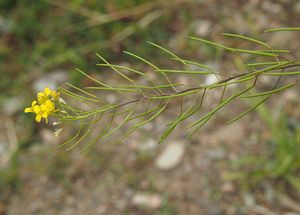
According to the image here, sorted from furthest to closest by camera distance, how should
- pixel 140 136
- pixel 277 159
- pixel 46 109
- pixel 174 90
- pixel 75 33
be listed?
pixel 75 33
pixel 140 136
pixel 277 159
pixel 174 90
pixel 46 109

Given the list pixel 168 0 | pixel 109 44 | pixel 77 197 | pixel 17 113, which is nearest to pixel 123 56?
pixel 109 44

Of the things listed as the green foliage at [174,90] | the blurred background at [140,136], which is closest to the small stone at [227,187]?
the blurred background at [140,136]

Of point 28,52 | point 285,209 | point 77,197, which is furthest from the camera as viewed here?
point 28,52

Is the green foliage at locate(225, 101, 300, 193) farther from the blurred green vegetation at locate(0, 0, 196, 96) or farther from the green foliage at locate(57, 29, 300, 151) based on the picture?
the blurred green vegetation at locate(0, 0, 196, 96)

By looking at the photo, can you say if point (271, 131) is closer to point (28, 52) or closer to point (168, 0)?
point (168, 0)

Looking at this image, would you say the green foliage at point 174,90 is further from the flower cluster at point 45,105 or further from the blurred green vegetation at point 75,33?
the blurred green vegetation at point 75,33

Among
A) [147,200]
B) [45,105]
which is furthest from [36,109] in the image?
[147,200]

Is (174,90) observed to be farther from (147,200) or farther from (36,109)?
(147,200)

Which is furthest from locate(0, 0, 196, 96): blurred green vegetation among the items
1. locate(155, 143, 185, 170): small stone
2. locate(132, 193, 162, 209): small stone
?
locate(132, 193, 162, 209): small stone
